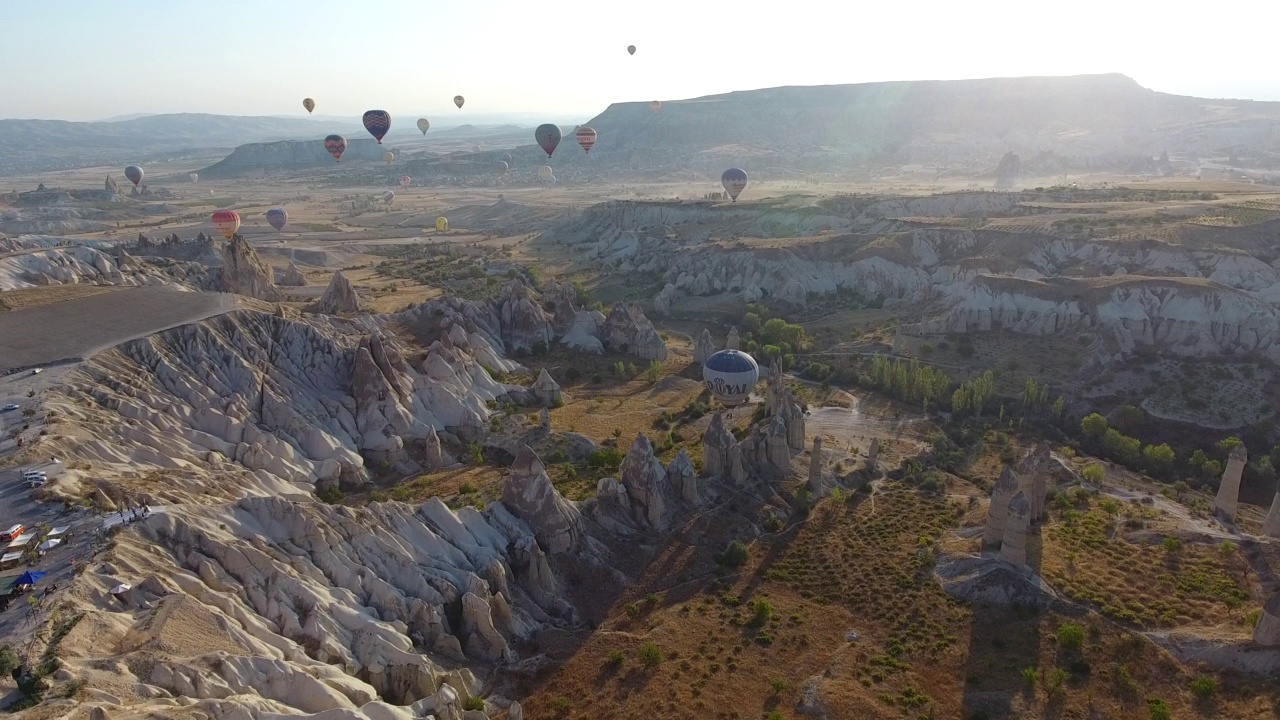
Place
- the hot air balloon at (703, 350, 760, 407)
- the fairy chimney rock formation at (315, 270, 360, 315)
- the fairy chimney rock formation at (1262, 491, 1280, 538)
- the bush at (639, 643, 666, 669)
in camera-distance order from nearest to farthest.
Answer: the bush at (639, 643, 666, 669)
the fairy chimney rock formation at (1262, 491, 1280, 538)
the hot air balloon at (703, 350, 760, 407)
the fairy chimney rock formation at (315, 270, 360, 315)

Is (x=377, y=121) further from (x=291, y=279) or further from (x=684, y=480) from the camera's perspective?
(x=684, y=480)

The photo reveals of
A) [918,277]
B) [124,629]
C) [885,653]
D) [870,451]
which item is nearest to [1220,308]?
[918,277]

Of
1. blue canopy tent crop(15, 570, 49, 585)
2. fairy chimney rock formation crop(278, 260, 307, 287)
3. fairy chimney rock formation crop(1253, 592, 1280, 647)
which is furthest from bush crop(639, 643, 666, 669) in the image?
fairy chimney rock formation crop(278, 260, 307, 287)

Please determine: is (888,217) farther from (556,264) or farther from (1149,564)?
(1149,564)

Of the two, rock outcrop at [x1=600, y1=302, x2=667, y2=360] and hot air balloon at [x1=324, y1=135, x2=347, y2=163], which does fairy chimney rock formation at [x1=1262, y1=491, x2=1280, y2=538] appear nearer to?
rock outcrop at [x1=600, y1=302, x2=667, y2=360]

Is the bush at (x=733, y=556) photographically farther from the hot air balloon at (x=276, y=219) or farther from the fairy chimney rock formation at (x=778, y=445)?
the hot air balloon at (x=276, y=219)

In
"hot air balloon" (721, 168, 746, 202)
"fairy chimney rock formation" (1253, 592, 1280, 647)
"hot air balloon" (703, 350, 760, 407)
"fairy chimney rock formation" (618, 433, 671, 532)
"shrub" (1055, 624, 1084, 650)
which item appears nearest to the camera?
"fairy chimney rock formation" (1253, 592, 1280, 647)

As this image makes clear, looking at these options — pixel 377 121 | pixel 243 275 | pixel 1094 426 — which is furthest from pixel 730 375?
pixel 377 121
